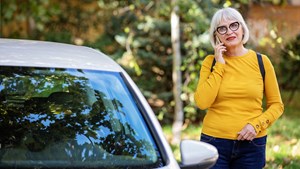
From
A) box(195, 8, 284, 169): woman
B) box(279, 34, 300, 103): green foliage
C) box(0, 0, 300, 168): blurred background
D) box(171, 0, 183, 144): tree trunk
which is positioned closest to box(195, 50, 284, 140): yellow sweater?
box(195, 8, 284, 169): woman

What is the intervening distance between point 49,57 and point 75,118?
0.45 m

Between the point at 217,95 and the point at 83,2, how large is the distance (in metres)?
8.30

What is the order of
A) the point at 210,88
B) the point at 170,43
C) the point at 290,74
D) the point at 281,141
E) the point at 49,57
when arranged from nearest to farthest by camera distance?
the point at 49,57 < the point at 210,88 < the point at 281,141 < the point at 170,43 < the point at 290,74

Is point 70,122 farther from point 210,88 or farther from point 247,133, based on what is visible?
point 247,133

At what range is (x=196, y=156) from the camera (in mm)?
2941

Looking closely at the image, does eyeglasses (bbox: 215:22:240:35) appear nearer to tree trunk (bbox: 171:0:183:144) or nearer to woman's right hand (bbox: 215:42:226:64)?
woman's right hand (bbox: 215:42:226:64)

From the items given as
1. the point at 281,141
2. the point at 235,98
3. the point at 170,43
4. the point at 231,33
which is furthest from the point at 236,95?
the point at 170,43

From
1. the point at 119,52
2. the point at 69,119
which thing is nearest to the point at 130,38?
the point at 119,52

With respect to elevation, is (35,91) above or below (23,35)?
above

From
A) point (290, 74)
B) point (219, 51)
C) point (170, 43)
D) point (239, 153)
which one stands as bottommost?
point (290, 74)

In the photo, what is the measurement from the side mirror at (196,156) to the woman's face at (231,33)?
83 centimetres

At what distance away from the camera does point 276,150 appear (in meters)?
6.94

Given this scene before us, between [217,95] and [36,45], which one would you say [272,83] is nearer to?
[217,95]

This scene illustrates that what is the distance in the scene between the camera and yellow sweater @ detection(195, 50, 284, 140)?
3492 millimetres
